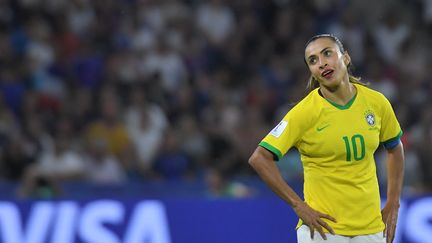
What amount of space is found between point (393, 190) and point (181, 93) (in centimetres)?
690

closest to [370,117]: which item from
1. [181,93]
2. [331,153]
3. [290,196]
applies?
[331,153]

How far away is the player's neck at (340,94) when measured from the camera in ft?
20.4

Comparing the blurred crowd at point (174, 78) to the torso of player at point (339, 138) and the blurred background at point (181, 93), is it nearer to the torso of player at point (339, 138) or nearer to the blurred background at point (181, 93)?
the blurred background at point (181, 93)

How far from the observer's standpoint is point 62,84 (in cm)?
1338

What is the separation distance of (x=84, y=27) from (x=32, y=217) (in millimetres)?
4968

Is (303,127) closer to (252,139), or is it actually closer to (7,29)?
(252,139)

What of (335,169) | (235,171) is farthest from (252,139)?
(335,169)

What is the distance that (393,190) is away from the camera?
650 cm

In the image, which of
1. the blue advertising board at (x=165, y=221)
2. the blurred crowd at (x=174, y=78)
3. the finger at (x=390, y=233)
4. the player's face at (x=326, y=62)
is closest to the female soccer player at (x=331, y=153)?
the player's face at (x=326, y=62)

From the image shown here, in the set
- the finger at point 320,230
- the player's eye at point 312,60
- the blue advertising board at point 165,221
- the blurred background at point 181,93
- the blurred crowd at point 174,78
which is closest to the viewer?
the finger at point 320,230

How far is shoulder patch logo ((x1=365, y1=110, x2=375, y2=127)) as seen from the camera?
20.4 ft

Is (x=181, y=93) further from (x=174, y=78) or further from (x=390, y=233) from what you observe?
(x=390, y=233)

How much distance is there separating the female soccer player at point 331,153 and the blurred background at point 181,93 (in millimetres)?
3526

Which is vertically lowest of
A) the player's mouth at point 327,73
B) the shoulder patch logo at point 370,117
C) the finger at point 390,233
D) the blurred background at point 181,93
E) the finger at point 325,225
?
the finger at point 325,225
